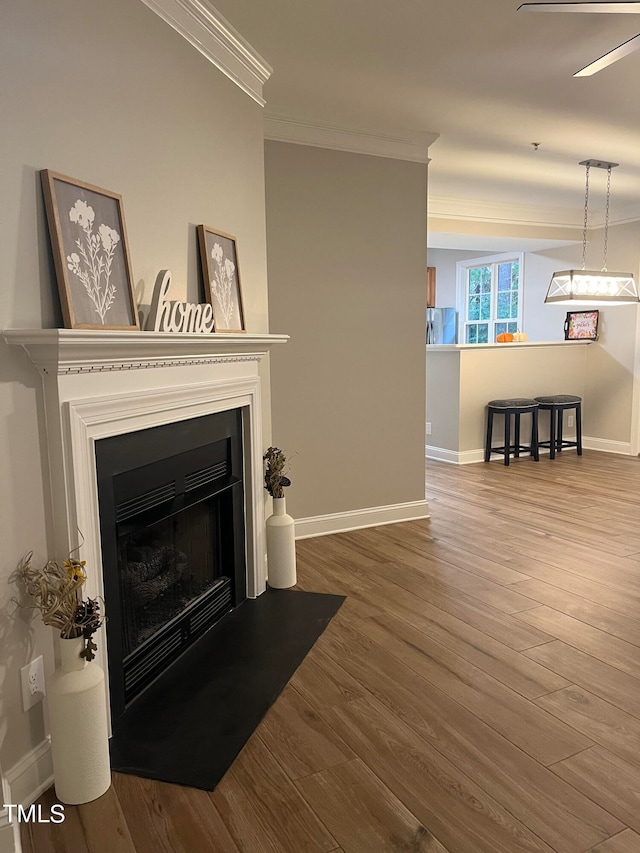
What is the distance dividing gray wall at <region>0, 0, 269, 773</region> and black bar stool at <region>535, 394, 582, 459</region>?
17.1 ft

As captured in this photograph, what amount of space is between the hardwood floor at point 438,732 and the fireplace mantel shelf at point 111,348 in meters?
1.24

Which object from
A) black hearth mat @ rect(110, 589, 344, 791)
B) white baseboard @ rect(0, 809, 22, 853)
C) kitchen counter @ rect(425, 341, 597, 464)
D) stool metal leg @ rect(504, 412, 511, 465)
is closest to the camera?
white baseboard @ rect(0, 809, 22, 853)

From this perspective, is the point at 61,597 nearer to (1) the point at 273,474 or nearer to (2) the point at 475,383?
(1) the point at 273,474

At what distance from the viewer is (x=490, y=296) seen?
9.16 m

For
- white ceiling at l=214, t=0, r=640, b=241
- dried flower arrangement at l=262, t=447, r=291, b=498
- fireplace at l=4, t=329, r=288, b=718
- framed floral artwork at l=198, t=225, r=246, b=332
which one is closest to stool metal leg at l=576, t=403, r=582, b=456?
white ceiling at l=214, t=0, r=640, b=241

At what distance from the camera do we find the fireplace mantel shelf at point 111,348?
1.67 meters

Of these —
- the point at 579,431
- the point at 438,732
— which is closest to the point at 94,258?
the point at 438,732

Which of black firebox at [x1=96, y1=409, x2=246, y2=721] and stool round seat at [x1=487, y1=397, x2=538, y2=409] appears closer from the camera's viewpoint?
black firebox at [x1=96, y1=409, x2=246, y2=721]

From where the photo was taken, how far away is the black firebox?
2.16 metres

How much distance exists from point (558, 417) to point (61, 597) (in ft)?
20.9

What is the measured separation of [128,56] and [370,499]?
10.1 feet

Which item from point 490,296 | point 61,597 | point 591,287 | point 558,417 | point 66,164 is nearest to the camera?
point 61,597

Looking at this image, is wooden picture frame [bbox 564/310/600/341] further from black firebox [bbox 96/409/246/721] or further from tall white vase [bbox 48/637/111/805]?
tall white vase [bbox 48/637/111/805]

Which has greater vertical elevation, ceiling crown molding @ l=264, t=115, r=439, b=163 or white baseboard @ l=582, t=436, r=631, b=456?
ceiling crown molding @ l=264, t=115, r=439, b=163
